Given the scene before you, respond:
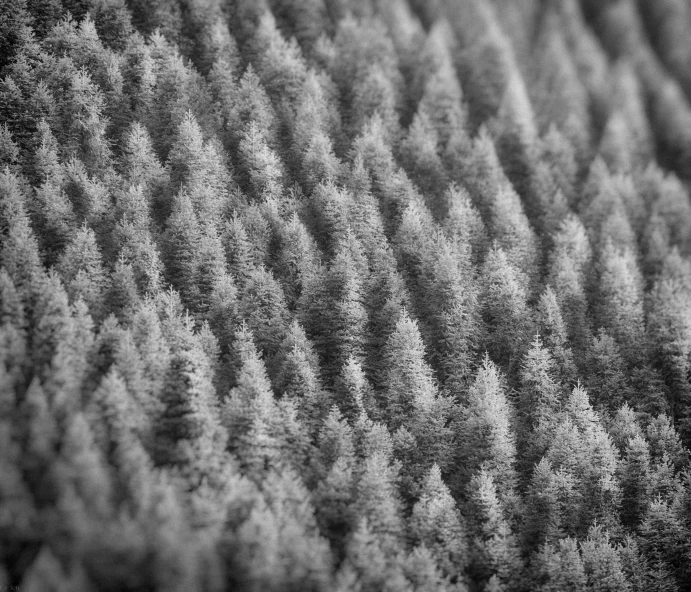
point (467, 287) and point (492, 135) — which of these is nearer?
point (467, 287)

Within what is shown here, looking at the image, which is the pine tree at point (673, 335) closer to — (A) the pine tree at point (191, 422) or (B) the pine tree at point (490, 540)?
(B) the pine tree at point (490, 540)

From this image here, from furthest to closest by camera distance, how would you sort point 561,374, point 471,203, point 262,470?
1. point 471,203
2. point 561,374
3. point 262,470

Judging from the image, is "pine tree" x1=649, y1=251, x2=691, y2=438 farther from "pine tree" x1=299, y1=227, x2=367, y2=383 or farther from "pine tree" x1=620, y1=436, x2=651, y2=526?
"pine tree" x1=299, y1=227, x2=367, y2=383

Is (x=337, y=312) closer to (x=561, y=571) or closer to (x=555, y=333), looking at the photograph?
(x=555, y=333)

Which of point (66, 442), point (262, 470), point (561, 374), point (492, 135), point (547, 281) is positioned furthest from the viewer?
point (492, 135)

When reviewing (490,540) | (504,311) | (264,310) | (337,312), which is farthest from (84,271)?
(490,540)

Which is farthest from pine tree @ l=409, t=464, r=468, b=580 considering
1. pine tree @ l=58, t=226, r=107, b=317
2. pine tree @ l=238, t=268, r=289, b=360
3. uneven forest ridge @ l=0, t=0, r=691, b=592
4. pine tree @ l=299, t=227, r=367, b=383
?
pine tree @ l=58, t=226, r=107, b=317

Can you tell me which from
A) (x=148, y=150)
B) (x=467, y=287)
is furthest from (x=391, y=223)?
(x=148, y=150)

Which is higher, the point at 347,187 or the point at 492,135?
the point at 492,135

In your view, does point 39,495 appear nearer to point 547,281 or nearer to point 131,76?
point 131,76
